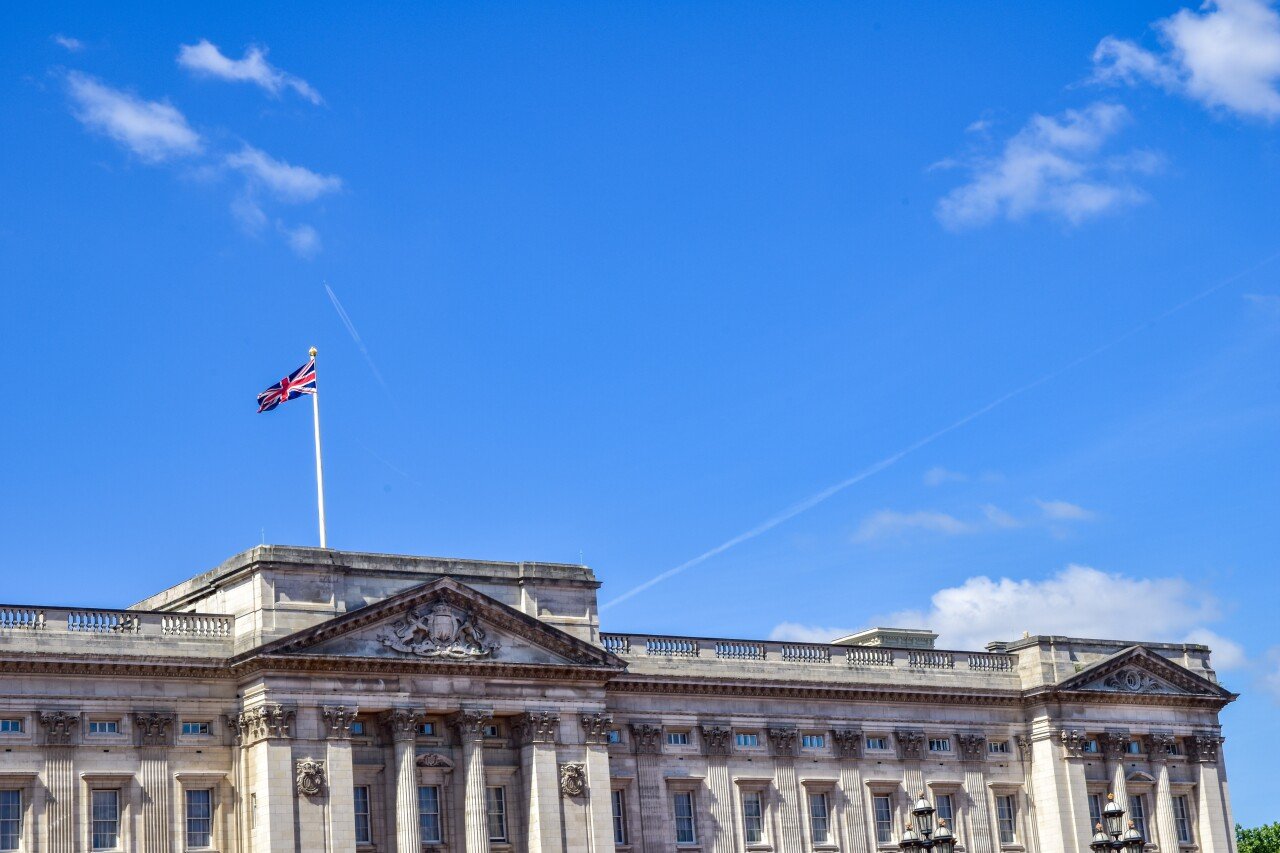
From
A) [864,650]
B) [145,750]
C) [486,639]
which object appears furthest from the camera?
[864,650]

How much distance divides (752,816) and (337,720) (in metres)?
19.1

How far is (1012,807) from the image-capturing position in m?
86.3

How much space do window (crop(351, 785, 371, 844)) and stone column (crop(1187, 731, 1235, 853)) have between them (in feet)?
128

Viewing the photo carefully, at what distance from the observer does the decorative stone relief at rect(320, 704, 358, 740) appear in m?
68.6

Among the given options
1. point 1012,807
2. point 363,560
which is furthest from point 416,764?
point 1012,807

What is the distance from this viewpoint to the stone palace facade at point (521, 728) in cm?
6656

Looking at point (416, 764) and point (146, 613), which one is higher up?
point (146, 613)

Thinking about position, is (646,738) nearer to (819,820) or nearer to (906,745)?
(819,820)

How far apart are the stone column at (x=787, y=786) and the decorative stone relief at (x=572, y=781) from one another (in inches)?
407

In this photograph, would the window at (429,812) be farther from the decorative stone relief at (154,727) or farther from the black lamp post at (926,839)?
the black lamp post at (926,839)

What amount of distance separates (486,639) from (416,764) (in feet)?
17.1

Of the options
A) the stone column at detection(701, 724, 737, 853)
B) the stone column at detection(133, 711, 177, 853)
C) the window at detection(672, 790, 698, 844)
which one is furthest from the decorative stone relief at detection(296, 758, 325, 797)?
the stone column at detection(701, 724, 737, 853)

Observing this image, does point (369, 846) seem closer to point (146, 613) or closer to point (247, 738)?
point (247, 738)

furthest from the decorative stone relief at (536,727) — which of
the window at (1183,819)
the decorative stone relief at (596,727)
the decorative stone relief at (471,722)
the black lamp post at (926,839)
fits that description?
the window at (1183,819)
